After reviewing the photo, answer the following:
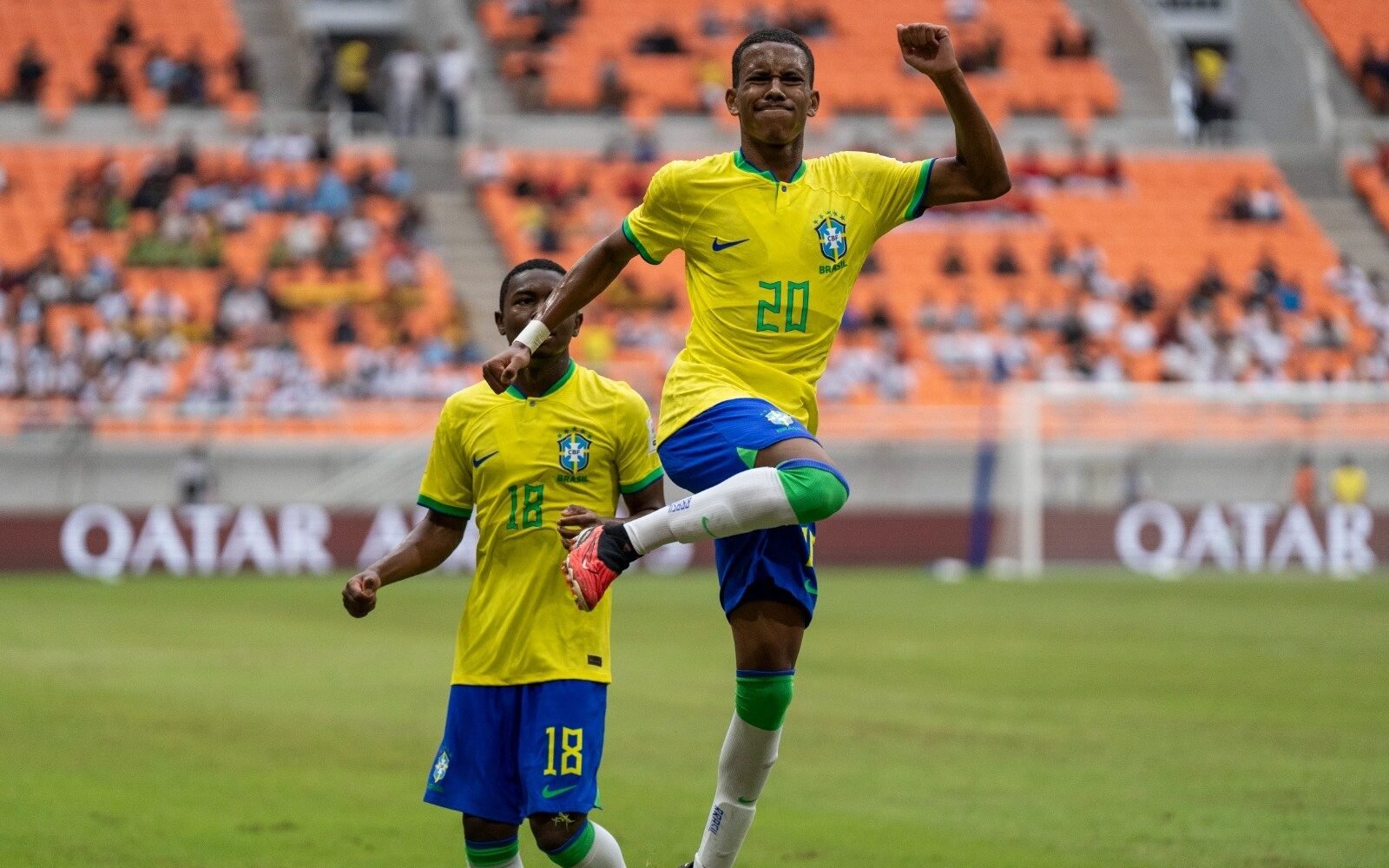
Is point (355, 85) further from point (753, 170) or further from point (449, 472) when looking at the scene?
point (449, 472)

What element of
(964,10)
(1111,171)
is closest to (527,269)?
(1111,171)

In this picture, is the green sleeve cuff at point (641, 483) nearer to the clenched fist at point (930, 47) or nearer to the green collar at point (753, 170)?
the green collar at point (753, 170)

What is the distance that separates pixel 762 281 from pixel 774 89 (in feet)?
2.08

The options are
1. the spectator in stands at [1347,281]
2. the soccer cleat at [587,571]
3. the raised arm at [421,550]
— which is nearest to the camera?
the soccer cleat at [587,571]

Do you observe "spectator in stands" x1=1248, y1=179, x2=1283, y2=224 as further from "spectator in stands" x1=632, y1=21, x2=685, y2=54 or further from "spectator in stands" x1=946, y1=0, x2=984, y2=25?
"spectator in stands" x1=632, y1=21, x2=685, y2=54

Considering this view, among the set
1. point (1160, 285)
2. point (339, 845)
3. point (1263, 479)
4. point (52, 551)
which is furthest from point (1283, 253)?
point (339, 845)

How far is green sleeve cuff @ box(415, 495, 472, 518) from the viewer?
21.0 feet

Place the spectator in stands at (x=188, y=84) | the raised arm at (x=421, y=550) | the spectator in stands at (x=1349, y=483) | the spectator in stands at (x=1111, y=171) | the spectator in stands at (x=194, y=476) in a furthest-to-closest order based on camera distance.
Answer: the spectator in stands at (x=1111, y=171)
the spectator in stands at (x=188, y=84)
the spectator in stands at (x=1349, y=483)
the spectator in stands at (x=194, y=476)
the raised arm at (x=421, y=550)

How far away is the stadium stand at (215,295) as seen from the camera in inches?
1126

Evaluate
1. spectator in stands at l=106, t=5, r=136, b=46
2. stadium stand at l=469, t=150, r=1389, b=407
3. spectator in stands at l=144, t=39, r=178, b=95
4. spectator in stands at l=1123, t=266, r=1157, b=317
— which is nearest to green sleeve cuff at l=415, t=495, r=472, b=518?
stadium stand at l=469, t=150, r=1389, b=407

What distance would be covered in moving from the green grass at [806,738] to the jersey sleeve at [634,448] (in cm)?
205

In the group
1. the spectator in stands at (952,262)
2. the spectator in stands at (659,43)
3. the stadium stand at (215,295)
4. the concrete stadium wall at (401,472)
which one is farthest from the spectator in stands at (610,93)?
the concrete stadium wall at (401,472)

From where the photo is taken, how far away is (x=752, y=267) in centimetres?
651

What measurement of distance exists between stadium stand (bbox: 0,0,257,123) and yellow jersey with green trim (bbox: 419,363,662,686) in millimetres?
31443
